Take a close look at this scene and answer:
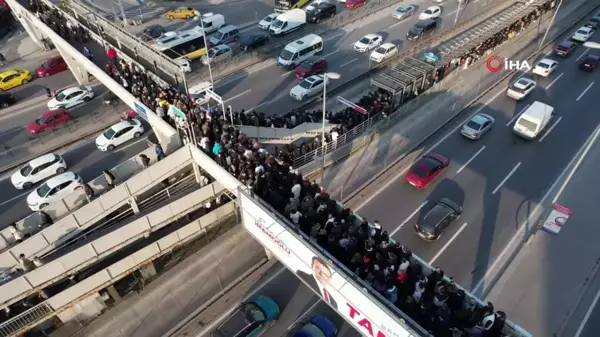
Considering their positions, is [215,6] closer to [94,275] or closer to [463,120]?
[463,120]

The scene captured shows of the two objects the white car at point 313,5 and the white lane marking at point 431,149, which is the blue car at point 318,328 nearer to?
the white lane marking at point 431,149

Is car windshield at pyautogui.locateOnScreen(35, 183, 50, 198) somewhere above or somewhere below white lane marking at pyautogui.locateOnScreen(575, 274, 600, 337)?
above

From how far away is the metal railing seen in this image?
1736 centimetres

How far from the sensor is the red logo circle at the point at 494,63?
3594 centimetres

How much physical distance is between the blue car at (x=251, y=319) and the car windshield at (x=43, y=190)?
13900mm

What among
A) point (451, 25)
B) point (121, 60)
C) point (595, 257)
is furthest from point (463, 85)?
point (121, 60)

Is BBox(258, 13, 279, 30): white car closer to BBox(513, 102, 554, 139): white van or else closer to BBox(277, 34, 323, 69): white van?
BBox(277, 34, 323, 69): white van

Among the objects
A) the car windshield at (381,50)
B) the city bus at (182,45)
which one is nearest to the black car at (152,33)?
the city bus at (182,45)

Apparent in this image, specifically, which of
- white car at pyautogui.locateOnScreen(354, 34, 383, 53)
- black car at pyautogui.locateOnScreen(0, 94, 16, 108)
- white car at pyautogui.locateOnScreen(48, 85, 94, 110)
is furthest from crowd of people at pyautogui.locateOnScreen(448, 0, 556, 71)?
black car at pyautogui.locateOnScreen(0, 94, 16, 108)

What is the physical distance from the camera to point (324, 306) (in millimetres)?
19703

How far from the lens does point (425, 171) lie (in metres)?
24.3

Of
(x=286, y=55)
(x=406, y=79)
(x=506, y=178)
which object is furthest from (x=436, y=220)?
(x=286, y=55)

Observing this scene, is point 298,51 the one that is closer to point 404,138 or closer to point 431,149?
point 404,138

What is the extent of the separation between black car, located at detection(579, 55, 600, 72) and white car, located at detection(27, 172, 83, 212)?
39777 millimetres
